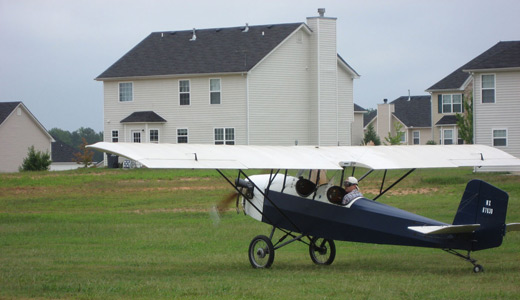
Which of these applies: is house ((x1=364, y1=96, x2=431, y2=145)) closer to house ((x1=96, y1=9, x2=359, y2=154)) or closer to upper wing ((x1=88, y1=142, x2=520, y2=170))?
house ((x1=96, y1=9, x2=359, y2=154))

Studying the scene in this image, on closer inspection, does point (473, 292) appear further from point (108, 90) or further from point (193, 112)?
point (108, 90)

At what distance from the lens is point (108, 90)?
49.0 meters

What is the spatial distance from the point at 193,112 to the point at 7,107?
2050cm

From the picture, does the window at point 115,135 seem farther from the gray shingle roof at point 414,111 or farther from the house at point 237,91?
the gray shingle roof at point 414,111

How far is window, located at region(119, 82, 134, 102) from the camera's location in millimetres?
48312

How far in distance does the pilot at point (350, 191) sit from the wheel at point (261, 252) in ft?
5.16

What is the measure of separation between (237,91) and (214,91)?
1561 mm

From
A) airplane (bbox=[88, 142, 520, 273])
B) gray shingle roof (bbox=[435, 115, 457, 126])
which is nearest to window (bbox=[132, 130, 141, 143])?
gray shingle roof (bbox=[435, 115, 457, 126])

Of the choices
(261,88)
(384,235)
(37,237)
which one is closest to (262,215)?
(384,235)

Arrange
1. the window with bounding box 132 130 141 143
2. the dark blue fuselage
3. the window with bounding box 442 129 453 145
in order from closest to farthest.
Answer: the dark blue fuselage < the window with bounding box 132 130 141 143 < the window with bounding box 442 129 453 145

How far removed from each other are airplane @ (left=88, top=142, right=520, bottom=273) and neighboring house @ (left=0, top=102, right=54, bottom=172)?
48.0m

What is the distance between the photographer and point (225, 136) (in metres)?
45.8

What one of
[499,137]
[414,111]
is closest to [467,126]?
[499,137]

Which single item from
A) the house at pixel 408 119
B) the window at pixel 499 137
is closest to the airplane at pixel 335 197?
the window at pixel 499 137
